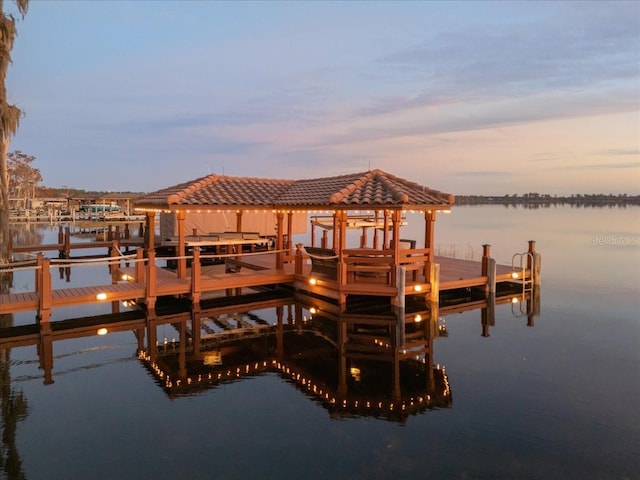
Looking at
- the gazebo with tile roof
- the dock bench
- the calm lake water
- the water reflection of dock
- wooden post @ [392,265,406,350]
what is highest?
the gazebo with tile roof

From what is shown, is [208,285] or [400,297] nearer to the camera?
[400,297]

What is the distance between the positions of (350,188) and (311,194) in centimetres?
188

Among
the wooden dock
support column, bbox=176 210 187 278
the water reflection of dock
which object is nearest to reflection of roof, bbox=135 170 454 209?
support column, bbox=176 210 187 278

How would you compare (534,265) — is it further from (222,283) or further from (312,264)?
(222,283)

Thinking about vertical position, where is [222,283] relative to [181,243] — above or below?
below

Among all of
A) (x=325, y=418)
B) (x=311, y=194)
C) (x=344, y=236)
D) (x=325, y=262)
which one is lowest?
(x=325, y=418)

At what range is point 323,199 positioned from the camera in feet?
44.6

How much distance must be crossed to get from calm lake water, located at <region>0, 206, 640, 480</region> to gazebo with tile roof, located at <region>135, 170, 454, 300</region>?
140 inches

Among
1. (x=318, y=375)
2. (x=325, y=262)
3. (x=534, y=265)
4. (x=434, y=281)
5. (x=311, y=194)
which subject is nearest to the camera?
(x=318, y=375)

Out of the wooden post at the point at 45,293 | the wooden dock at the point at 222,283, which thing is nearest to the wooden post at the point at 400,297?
the wooden dock at the point at 222,283

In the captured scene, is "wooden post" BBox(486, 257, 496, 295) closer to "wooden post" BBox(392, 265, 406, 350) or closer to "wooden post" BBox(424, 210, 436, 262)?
"wooden post" BBox(424, 210, 436, 262)

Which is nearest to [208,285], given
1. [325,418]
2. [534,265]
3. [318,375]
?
[318,375]

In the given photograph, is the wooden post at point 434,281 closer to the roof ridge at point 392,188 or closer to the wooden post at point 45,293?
the roof ridge at point 392,188

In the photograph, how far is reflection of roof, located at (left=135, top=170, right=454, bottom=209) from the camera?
12.8m
